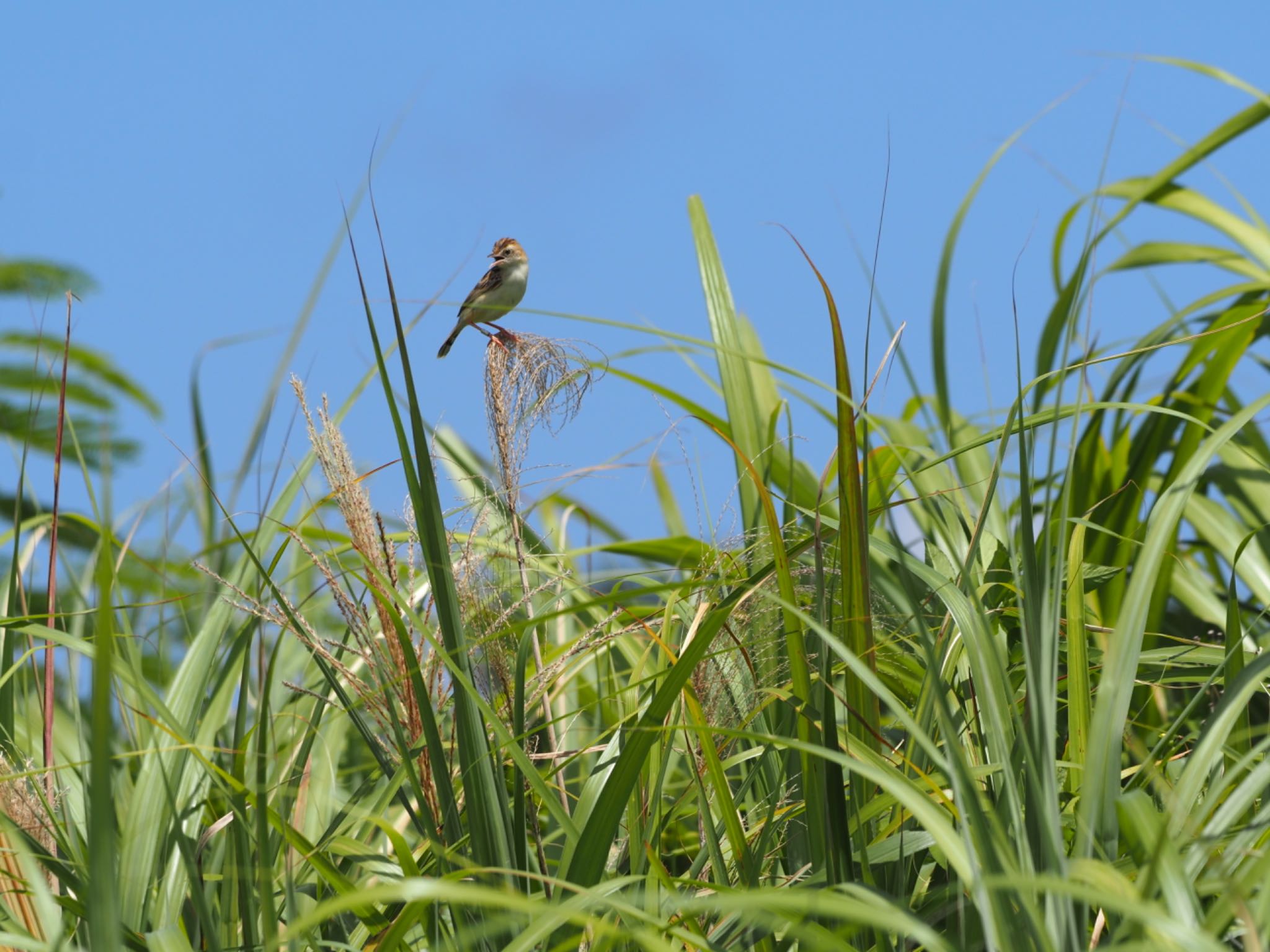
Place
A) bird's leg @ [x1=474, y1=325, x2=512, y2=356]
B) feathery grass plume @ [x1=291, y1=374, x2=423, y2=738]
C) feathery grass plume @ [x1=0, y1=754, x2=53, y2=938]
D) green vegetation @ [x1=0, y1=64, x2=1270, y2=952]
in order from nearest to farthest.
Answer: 1. green vegetation @ [x1=0, y1=64, x2=1270, y2=952]
2. feathery grass plume @ [x1=291, y1=374, x2=423, y2=738]
3. feathery grass plume @ [x1=0, y1=754, x2=53, y2=938]
4. bird's leg @ [x1=474, y1=325, x2=512, y2=356]

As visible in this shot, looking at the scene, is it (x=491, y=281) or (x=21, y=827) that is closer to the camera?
(x=21, y=827)

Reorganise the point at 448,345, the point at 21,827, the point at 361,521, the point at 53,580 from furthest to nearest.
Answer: the point at 448,345 < the point at 53,580 < the point at 21,827 < the point at 361,521

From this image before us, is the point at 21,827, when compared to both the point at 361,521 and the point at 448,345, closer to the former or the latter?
the point at 361,521

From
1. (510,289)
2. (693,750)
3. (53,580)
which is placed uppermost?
(510,289)

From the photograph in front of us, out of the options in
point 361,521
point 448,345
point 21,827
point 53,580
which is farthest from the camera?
point 448,345

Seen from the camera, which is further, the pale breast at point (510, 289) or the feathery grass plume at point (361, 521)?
the pale breast at point (510, 289)

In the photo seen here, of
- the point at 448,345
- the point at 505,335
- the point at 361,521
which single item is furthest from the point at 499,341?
the point at 448,345

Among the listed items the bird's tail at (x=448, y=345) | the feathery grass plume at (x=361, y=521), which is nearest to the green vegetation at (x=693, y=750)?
the feathery grass plume at (x=361, y=521)

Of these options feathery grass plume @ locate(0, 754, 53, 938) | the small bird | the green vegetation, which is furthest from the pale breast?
feathery grass plume @ locate(0, 754, 53, 938)

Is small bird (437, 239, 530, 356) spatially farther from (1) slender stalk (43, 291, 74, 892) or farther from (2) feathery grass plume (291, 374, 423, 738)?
(2) feathery grass plume (291, 374, 423, 738)

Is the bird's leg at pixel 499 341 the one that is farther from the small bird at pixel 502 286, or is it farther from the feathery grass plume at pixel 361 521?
the small bird at pixel 502 286

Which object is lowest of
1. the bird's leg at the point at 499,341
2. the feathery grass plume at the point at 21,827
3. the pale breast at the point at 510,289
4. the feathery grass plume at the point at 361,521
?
the feathery grass plume at the point at 21,827

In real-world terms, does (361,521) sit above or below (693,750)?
above

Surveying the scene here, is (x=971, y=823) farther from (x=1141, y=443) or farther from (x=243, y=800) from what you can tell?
(x=1141, y=443)
